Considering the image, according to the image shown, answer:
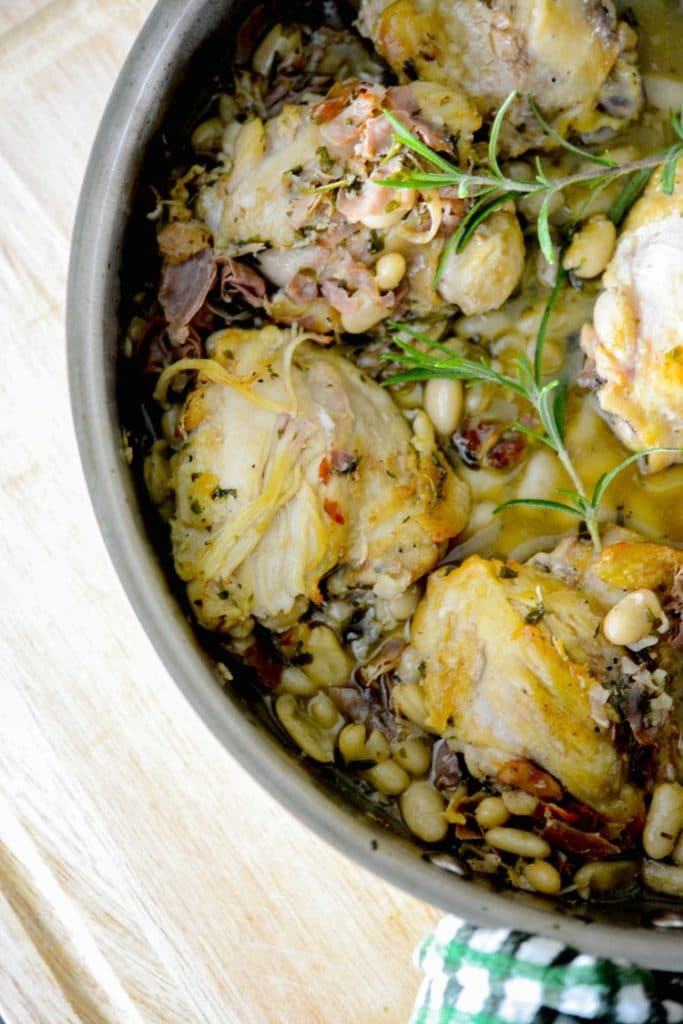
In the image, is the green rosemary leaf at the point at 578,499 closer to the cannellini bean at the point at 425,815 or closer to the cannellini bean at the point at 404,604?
the cannellini bean at the point at 404,604

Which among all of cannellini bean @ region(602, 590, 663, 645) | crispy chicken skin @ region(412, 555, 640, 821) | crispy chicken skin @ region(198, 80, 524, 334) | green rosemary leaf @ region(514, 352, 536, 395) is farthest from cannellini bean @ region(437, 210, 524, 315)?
cannellini bean @ region(602, 590, 663, 645)

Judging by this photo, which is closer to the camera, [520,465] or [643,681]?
[643,681]

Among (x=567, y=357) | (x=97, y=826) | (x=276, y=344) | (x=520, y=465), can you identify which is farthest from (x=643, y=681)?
(x=97, y=826)

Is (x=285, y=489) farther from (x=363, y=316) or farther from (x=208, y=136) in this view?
(x=208, y=136)

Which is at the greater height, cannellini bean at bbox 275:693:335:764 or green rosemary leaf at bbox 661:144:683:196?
green rosemary leaf at bbox 661:144:683:196

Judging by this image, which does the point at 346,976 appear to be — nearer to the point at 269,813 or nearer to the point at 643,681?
the point at 269,813

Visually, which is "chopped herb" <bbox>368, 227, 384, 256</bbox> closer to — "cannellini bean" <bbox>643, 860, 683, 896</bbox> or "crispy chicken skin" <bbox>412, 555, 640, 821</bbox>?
"crispy chicken skin" <bbox>412, 555, 640, 821</bbox>
